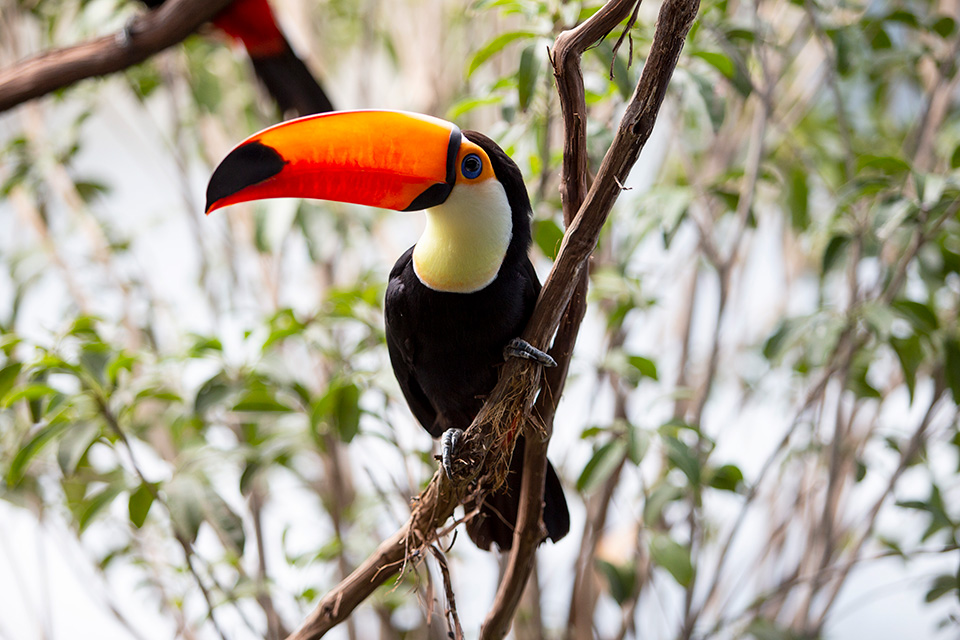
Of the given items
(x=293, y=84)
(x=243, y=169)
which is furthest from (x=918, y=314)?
(x=293, y=84)

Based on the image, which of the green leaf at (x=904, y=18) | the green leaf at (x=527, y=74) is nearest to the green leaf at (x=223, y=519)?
the green leaf at (x=527, y=74)

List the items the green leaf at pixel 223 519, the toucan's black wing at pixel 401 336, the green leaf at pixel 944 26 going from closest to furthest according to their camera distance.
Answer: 1. the toucan's black wing at pixel 401 336
2. the green leaf at pixel 223 519
3. the green leaf at pixel 944 26

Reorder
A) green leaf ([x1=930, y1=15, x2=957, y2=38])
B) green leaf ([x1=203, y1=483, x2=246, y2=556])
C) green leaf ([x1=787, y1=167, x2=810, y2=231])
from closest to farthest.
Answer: green leaf ([x1=203, y1=483, x2=246, y2=556]) < green leaf ([x1=930, y1=15, x2=957, y2=38]) < green leaf ([x1=787, y1=167, x2=810, y2=231])

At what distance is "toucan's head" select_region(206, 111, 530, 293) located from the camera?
3.06 feet

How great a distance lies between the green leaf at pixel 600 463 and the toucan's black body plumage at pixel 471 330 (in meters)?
0.20

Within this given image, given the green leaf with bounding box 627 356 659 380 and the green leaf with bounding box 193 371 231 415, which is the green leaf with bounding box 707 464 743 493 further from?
the green leaf with bounding box 193 371 231 415

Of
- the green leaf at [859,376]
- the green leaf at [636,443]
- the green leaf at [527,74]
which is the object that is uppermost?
the green leaf at [527,74]

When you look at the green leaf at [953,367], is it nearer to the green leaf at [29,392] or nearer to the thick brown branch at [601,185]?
the thick brown branch at [601,185]

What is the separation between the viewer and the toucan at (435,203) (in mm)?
935

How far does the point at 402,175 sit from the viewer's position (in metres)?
0.94

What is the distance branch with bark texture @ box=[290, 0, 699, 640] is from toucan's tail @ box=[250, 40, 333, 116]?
112 cm

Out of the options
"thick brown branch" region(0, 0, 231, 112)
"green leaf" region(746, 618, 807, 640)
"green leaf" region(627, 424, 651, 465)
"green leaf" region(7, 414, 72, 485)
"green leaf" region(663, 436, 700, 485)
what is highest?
"thick brown branch" region(0, 0, 231, 112)

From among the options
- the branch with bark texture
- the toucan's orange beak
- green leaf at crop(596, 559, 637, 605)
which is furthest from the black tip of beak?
green leaf at crop(596, 559, 637, 605)

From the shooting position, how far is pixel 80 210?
2033 mm
